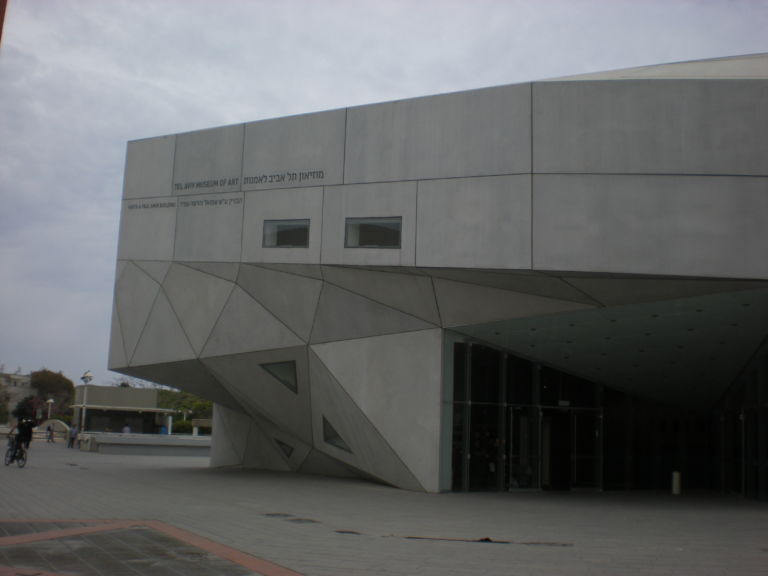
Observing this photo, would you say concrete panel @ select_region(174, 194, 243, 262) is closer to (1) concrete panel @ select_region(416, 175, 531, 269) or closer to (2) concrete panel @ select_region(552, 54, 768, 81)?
(1) concrete panel @ select_region(416, 175, 531, 269)

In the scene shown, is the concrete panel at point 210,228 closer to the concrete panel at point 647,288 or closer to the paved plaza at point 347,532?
the paved plaza at point 347,532

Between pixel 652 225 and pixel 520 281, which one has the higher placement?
pixel 652 225

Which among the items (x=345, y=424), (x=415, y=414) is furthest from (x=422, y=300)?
(x=345, y=424)

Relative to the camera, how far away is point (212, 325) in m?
20.9

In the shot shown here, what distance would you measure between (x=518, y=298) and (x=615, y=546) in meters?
7.57

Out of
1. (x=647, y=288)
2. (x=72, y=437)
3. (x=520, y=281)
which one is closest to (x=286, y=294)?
(x=520, y=281)

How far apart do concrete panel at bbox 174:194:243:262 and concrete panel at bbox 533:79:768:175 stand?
323 inches

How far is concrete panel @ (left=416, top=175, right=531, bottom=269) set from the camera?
53.9 feet

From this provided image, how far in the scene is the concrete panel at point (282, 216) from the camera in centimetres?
1896

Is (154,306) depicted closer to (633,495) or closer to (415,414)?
(415,414)

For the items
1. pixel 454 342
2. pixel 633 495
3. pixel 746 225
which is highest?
pixel 746 225

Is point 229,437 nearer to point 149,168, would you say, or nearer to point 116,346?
point 116,346

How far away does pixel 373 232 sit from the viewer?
59.7 ft

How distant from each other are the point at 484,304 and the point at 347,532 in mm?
7556
